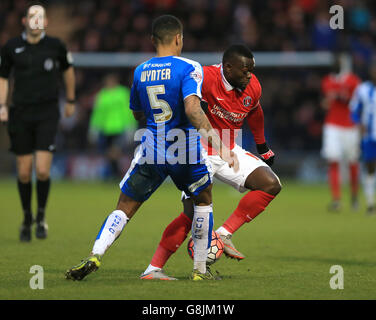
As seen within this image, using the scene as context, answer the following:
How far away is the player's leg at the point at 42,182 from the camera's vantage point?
333 inches

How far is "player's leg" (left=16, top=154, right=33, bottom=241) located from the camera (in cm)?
844

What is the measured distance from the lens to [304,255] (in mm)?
7637

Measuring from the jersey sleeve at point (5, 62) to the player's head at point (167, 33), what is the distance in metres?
3.19

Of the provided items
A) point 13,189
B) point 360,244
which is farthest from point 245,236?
point 13,189

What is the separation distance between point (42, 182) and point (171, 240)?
2.94 meters

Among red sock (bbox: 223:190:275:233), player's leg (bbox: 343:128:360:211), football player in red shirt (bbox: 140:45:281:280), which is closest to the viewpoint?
football player in red shirt (bbox: 140:45:281:280)

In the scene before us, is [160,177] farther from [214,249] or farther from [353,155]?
[353,155]

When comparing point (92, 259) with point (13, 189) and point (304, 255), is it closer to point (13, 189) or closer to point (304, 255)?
point (304, 255)

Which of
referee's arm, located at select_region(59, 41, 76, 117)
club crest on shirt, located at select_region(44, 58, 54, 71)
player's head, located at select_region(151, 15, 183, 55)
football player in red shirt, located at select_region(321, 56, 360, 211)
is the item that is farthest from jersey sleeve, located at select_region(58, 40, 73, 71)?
football player in red shirt, located at select_region(321, 56, 360, 211)

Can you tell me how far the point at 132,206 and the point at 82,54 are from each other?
47.5ft

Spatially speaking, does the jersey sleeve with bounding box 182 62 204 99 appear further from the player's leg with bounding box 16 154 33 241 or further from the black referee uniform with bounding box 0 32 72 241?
the player's leg with bounding box 16 154 33 241

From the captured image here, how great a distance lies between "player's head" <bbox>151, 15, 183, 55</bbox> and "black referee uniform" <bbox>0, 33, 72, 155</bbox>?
3113 millimetres

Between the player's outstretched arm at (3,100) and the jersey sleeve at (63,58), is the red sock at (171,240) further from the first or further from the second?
the jersey sleeve at (63,58)

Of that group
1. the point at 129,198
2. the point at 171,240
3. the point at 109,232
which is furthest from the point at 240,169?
the point at 109,232
